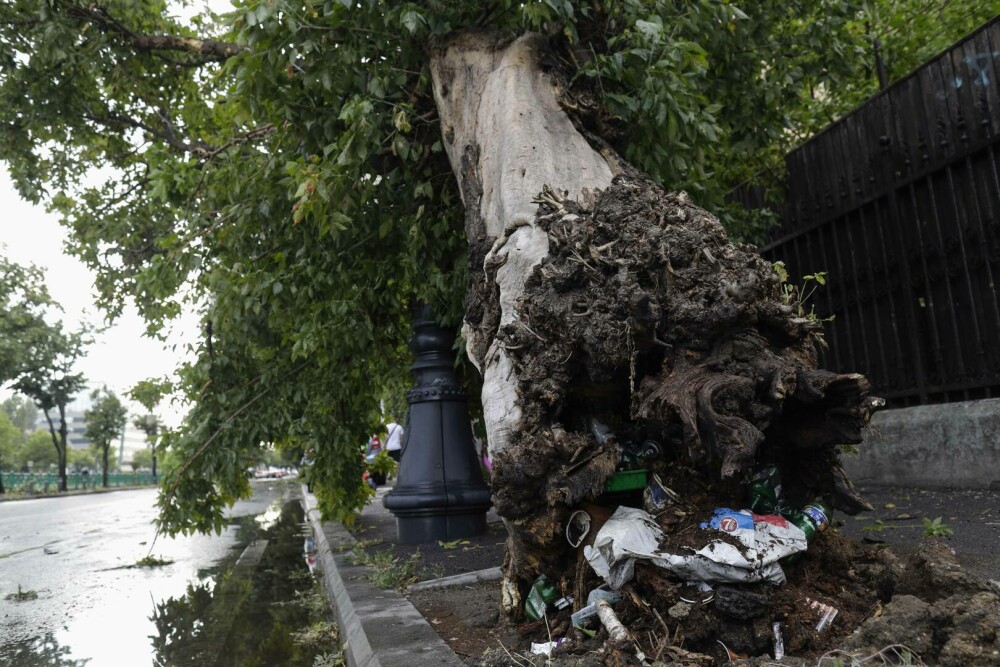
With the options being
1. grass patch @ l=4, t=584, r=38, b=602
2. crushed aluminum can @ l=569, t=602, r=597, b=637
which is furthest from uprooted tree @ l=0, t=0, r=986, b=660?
grass patch @ l=4, t=584, r=38, b=602

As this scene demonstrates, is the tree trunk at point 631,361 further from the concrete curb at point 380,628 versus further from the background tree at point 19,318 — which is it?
the background tree at point 19,318

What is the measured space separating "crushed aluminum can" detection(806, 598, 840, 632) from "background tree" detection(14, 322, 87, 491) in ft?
147

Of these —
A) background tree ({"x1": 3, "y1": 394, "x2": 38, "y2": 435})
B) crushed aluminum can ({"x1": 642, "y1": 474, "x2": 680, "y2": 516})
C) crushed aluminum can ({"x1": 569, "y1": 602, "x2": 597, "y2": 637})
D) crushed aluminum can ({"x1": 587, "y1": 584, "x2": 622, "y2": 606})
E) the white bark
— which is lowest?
crushed aluminum can ({"x1": 569, "y1": 602, "x2": 597, "y2": 637})

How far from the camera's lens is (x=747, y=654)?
2531mm

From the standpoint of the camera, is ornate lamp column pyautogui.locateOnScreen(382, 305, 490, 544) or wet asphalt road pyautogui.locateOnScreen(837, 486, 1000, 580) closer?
wet asphalt road pyautogui.locateOnScreen(837, 486, 1000, 580)

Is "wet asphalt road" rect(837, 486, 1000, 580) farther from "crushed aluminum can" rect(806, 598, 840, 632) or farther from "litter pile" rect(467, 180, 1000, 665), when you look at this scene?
"crushed aluminum can" rect(806, 598, 840, 632)

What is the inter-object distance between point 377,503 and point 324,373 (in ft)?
23.0

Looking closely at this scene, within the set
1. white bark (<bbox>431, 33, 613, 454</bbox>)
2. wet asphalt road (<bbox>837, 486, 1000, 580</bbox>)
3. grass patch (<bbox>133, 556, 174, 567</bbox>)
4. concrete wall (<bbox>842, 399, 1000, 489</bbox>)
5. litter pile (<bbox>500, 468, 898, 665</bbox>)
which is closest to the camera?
litter pile (<bbox>500, 468, 898, 665</bbox>)

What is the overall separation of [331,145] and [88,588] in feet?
16.9

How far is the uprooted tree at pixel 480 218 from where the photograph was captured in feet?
9.84

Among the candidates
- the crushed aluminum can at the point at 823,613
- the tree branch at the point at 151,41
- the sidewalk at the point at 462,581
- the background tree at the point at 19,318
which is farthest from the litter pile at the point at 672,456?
the background tree at the point at 19,318

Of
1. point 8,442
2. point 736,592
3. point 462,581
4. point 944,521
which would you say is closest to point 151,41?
point 462,581

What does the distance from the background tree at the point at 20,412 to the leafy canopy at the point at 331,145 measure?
120 metres

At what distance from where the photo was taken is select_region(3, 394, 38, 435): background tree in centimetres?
11519
